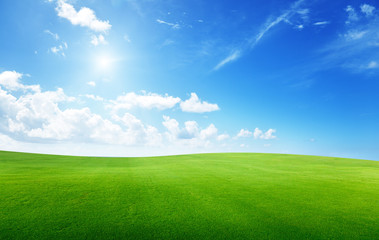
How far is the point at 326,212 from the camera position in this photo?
9.77 metres

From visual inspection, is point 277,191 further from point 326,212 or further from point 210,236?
point 210,236

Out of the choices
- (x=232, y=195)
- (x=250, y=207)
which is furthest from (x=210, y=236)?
(x=232, y=195)

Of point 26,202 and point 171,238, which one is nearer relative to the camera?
point 171,238

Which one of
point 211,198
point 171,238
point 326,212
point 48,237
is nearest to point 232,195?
point 211,198

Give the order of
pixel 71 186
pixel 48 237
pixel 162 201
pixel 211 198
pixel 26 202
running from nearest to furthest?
pixel 48 237
pixel 26 202
pixel 162 201
pixel 211 198
pixel 71 186

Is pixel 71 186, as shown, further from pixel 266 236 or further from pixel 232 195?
pixel 266 236

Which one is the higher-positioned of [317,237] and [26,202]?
[26,202]

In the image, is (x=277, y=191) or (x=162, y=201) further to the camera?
(x=277, y=191)

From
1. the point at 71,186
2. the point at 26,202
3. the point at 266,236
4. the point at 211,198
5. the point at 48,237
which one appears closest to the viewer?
the point at 48,237

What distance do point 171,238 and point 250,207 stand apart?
437 centimetres

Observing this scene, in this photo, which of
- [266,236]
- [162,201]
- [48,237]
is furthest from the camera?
[162,201]

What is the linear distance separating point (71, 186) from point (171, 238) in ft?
25.9

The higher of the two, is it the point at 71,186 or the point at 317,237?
the point at 71,186

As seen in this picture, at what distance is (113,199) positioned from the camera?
10.4 meters
